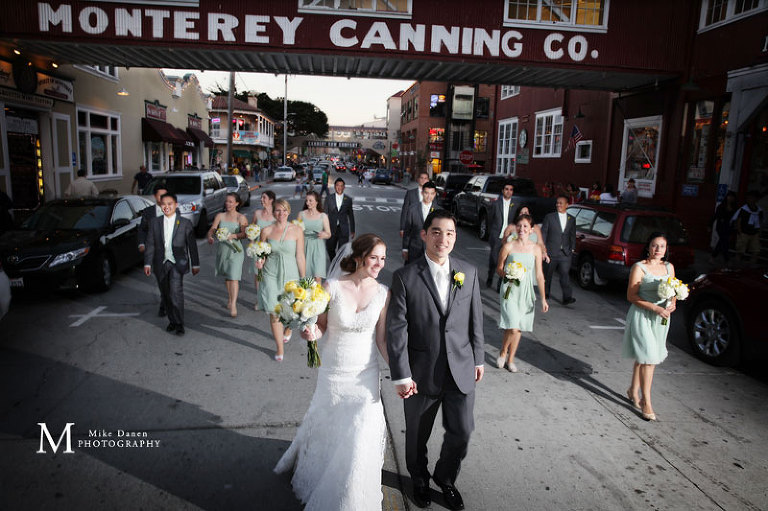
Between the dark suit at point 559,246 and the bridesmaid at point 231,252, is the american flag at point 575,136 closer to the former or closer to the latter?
the dark suit at point 559,246

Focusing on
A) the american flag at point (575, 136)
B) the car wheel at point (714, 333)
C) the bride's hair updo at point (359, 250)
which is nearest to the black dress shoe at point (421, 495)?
the bride's hair updo at point (359, 250)

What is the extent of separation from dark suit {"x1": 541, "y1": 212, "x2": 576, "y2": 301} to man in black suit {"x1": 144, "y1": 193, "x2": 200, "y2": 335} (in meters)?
5.92

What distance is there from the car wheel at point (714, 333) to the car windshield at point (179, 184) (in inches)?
516

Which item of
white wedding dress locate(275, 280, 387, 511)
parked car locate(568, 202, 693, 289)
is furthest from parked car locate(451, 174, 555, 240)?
white wedding dress locate(275, 280, 387, 511)

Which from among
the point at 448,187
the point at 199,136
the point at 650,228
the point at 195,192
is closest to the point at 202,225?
the point at 195,192

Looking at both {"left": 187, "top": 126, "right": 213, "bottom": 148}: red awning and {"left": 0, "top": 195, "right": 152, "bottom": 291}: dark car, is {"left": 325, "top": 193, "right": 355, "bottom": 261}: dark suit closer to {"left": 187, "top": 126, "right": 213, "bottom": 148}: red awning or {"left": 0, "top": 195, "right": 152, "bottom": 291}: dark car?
{"left": 0, "top": 195, "right": 152, "bottom": 291}: dark car

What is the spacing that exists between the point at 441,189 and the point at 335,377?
754 inches

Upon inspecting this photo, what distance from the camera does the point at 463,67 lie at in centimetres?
1541

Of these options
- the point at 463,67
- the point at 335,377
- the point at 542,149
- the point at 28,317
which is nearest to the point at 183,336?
the point at 28,317

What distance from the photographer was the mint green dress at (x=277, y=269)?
6230mm

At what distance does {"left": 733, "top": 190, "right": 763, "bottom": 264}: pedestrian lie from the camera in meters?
11.8

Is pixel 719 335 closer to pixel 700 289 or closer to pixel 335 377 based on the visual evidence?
pixel 700 289

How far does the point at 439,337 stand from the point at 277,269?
337 centimetres

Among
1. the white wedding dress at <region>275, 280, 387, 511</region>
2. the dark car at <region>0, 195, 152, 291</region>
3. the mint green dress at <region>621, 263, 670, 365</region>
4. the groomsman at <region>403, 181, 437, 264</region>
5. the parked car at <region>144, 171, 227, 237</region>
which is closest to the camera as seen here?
the white wedding dress at <region>275, 280, 387, 511</region>
